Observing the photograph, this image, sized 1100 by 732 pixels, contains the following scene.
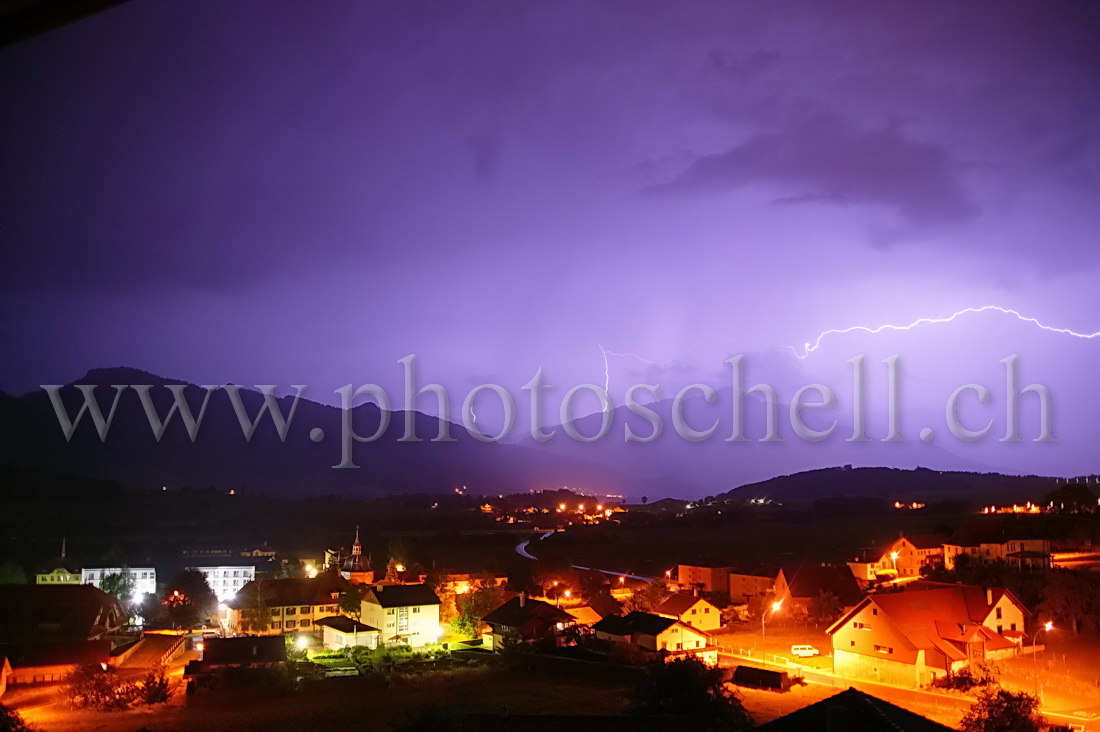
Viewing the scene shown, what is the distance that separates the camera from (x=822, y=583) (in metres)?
19.2

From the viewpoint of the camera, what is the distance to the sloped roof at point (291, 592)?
64.7ft

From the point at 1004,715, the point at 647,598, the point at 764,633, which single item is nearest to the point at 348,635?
the point at 647,598

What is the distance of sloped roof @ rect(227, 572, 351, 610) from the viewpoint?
19734 mm

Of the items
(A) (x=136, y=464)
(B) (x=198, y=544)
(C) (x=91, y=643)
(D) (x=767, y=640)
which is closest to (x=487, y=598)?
(D) (x=767, y=640)

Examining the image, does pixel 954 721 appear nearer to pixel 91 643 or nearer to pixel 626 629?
pixel 626 629

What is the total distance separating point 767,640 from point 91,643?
1270cm

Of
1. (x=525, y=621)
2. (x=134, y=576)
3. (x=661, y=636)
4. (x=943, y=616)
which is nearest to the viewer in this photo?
(x=943, y=616)

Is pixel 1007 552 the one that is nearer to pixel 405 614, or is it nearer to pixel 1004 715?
pixel 1004 715

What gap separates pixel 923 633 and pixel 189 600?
17996 millimetres

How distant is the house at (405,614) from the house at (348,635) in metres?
0.21

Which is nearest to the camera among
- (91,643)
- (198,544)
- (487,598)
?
(91,643)

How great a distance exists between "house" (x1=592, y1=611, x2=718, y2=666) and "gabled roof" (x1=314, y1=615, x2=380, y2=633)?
507cm

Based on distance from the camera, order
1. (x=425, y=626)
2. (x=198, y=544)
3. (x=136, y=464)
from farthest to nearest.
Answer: (x=136, y=464)
(x=198, y=544)
(x=425, y=626)

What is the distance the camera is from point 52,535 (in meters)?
38.4
